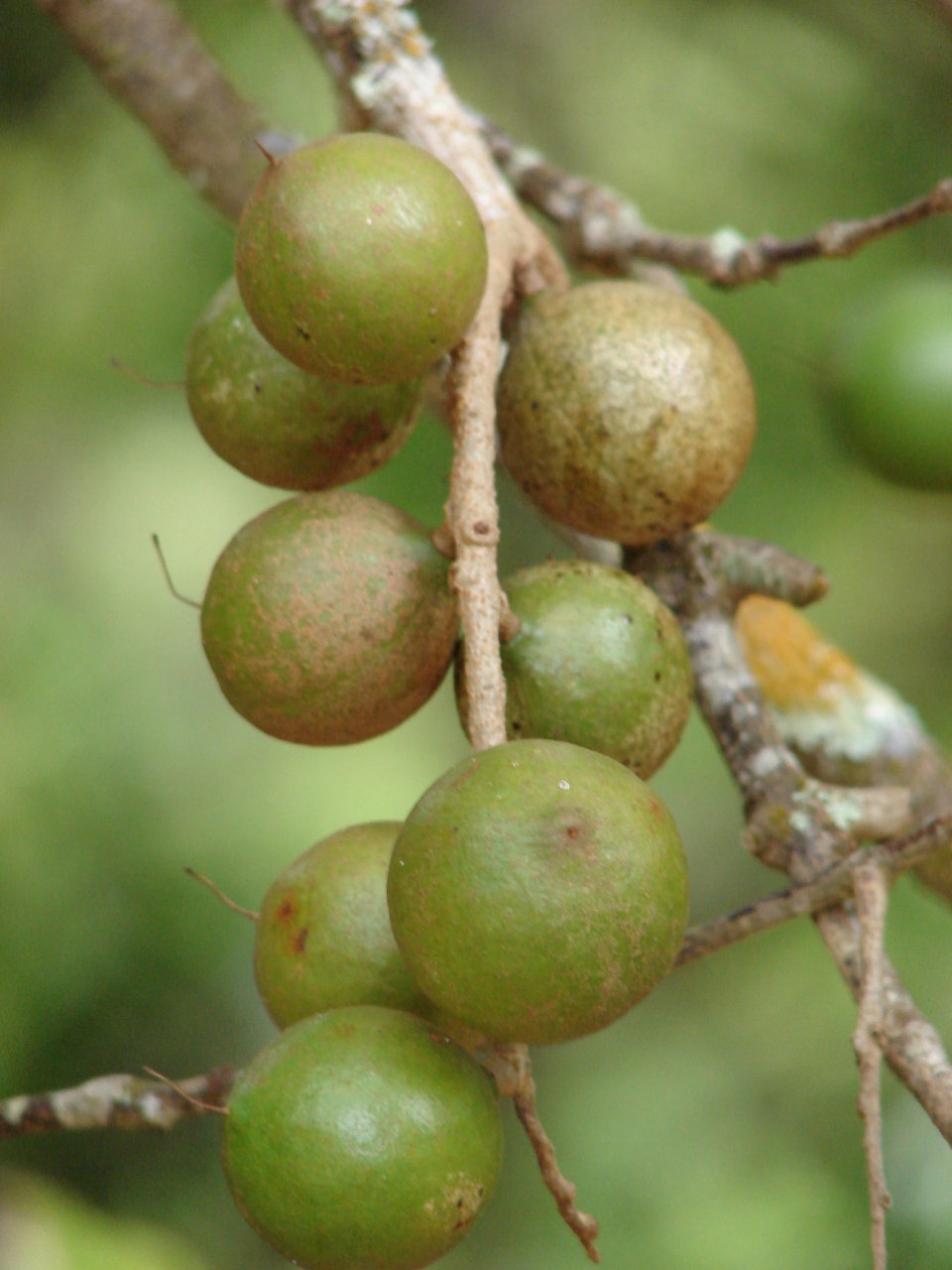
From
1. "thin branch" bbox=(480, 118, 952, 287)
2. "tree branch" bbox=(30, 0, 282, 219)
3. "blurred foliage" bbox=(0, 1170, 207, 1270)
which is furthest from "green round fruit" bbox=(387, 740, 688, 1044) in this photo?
"tree branch" bbox=(30, 0, 282, 219)

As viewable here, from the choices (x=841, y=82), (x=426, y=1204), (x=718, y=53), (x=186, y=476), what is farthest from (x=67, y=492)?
(x=426, y=1204)

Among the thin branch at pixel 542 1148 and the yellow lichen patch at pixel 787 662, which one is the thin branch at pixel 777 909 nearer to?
the thin branch at pixel 542 1148

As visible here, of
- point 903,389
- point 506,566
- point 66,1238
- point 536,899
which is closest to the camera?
point 536,899

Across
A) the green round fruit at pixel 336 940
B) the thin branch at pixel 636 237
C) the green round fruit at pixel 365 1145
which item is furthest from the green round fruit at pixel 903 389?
the green round fruit at pixel 365 1145

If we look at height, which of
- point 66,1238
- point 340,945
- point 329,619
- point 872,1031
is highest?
point 329,619

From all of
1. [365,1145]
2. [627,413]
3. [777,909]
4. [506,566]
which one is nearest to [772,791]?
[777,909]

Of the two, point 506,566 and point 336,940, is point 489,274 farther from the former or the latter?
point 506,566
